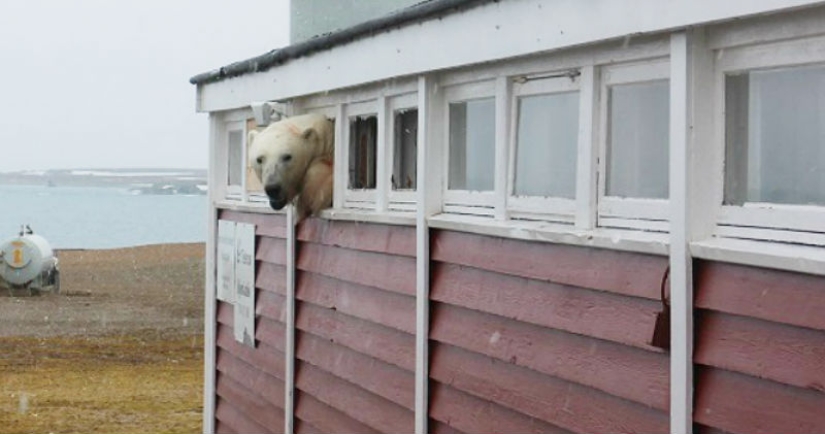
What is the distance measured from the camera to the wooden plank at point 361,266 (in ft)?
22.5

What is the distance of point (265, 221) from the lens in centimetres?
944

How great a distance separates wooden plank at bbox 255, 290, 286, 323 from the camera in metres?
8.95

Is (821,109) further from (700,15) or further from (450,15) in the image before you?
(450,15)

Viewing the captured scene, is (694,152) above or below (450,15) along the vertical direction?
below

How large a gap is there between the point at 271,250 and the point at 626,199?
470cm

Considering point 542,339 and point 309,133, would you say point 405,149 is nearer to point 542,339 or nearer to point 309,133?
point 309,133

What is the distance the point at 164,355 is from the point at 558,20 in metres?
18.1

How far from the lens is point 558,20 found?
4.96m

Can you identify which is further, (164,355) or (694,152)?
(164,355)

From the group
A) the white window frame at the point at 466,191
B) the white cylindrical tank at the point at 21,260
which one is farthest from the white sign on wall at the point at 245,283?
the white cylindrical tank at the point at 21,260

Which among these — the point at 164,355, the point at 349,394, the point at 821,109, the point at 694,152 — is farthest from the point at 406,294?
the point at 164,355

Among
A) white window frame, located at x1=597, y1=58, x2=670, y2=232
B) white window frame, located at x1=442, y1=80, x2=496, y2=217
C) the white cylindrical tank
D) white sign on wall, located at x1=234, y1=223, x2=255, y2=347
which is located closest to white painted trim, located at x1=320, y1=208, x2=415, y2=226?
white window frame, located at x1=442, y1=80, x2=496, y2=217

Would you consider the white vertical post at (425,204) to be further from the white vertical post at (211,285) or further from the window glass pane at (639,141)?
the white vertical post at (211,285)

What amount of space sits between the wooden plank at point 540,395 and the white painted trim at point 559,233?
1.65 feet
